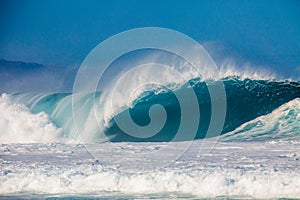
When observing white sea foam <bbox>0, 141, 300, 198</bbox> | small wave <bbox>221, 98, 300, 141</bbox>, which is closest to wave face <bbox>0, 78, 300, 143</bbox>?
small wave <bbox>221, 98, 300, 141</bbox>

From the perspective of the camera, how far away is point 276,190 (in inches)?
391

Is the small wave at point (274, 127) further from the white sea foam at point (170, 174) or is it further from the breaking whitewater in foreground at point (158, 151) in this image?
the white sea foam at point (170, 174)

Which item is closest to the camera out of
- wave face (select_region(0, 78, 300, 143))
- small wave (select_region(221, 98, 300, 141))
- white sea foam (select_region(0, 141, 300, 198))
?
white sea foam (select_region(0, 141, 300, 198))

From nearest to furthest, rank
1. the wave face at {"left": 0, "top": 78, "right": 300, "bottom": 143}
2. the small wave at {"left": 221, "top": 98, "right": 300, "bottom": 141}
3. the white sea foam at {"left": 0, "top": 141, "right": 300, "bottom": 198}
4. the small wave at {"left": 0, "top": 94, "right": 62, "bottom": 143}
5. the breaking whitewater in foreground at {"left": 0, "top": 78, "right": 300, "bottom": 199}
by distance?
the white sea foam at {"left": 0, "top": 141, "right": 300, "bottom": 198} → the breaking whitewater in foreground at {"left": 0, "top": 78, "right": 300, "bottom": 199} → the small wave at {"left": 221, "top": 98, "right": 300, "bottom": 141} → the wave face at {"left": 0, "top": 78, "right": 300, "bottom": 143} → the small wave at {"left": 0, "top": 94, "right": 62, "bottom": 143}

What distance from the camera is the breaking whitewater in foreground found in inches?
407

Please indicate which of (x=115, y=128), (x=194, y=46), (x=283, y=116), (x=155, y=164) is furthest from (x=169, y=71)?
(x=155, y=164)

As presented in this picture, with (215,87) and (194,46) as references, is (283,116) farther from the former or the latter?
(194,46)

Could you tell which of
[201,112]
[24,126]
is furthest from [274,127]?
[24,126]

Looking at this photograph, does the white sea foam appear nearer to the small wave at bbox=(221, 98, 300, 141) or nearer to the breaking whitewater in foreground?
the breaking whitewater in foreground

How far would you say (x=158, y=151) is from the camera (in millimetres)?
13367

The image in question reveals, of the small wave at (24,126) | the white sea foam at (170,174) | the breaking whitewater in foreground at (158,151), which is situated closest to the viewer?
the white sea foam at (170,174)

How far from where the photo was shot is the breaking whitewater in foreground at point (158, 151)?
33.9ft

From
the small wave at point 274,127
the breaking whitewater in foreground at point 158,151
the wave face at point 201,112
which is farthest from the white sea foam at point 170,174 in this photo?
the wave face at point 201,112

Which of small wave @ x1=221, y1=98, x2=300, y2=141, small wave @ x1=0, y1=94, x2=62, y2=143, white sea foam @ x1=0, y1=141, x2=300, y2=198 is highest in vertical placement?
small wave @ x1=221, y1=98, x2=300, y2=141
